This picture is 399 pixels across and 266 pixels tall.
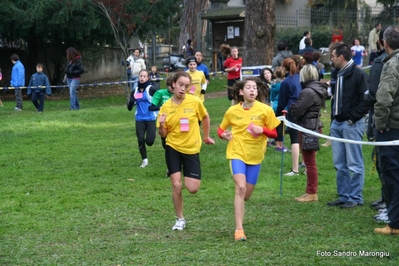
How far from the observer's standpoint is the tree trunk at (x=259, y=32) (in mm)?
22562

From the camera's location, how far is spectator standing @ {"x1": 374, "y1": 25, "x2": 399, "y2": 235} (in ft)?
24.9

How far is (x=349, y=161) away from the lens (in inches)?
370

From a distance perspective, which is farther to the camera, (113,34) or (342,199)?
(113,34)

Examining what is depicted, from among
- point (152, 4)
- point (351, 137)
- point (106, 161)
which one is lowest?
point (106, 161)

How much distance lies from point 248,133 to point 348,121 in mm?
1828

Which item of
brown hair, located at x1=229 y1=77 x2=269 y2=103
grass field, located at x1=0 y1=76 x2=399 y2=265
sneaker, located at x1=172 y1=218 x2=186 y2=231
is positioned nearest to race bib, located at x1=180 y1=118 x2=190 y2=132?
brown hair, located at x1=229 y1=77 x2=269 y2=103

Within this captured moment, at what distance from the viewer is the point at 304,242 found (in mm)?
7684

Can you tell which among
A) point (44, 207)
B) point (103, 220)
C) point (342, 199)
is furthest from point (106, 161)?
point (342, 199)

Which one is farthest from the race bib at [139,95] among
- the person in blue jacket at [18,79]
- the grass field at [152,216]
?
the person in blue jacket at [18,79]

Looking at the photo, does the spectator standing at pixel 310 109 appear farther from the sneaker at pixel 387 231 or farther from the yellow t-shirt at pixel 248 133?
the sneaker at pixel 387 231

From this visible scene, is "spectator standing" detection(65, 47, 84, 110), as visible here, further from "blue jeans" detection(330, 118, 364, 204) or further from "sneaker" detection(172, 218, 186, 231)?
"sneaker" detection(172, 218, 186, 231)

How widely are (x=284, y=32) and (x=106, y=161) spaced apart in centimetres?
2450

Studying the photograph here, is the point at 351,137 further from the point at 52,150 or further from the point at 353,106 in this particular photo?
the point at 52,150

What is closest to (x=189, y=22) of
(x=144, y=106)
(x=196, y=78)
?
(x=196, y=78)
